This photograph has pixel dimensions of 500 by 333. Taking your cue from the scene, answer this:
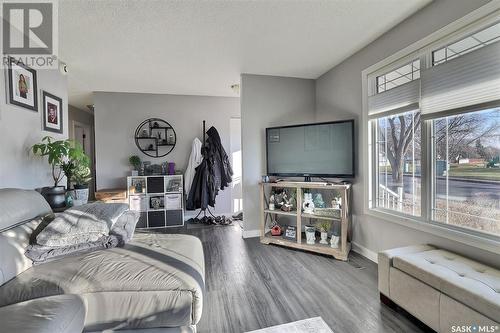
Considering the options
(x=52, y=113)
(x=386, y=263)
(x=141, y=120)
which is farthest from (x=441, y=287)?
(x=141, y=120)

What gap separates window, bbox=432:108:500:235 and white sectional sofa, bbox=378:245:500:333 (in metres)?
0.32

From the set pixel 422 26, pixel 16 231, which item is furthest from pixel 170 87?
pixel 422 26

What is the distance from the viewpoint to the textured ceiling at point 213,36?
6.13 ft

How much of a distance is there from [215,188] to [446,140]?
10.5 feet

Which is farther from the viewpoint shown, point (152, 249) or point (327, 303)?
point (327, 303)

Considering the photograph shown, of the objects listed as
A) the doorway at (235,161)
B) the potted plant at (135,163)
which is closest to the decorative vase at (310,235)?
the doorway at (235,161)

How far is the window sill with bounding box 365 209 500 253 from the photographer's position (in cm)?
151

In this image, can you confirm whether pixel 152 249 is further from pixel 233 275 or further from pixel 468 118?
Answer: pixel 468 118

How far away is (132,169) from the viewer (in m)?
4.18

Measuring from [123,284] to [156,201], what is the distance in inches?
116

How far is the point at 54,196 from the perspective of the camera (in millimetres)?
2098

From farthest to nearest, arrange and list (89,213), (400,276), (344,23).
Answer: (344,23) < (89,213) < (400,276)

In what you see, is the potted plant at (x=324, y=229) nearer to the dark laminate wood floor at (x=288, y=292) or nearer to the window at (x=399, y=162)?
the dark laminate wood floor at (x=288, y=292)

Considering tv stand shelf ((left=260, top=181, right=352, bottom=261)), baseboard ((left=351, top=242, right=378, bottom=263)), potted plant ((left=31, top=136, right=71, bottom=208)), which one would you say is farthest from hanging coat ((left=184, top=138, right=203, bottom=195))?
baseboard ((left=351, top=242, right=378, bottom=263))
